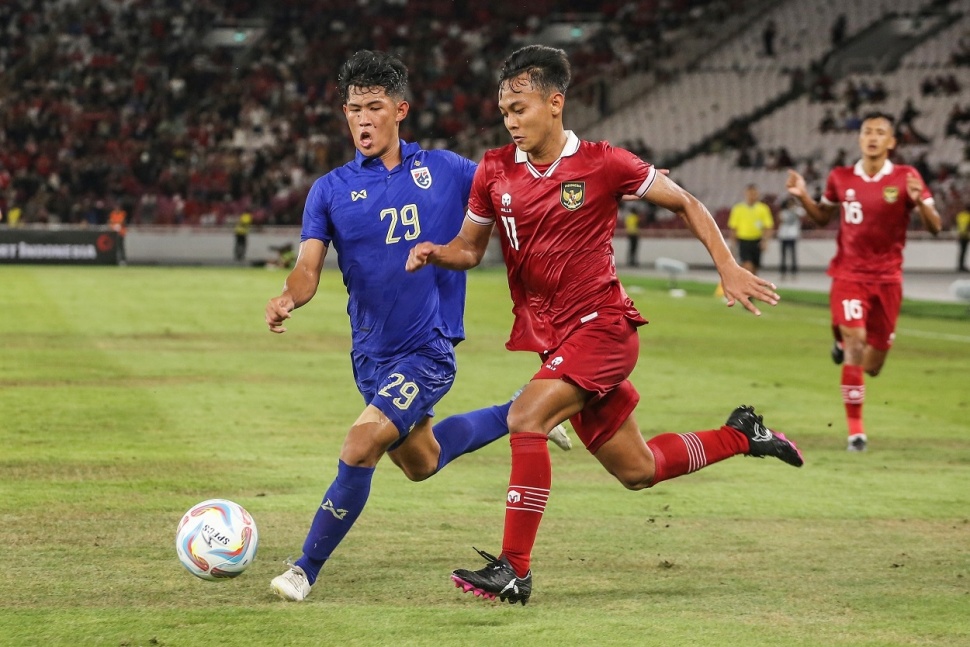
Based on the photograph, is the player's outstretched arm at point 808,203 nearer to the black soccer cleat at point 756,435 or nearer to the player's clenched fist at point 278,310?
the black soccer cleat at point 756,435

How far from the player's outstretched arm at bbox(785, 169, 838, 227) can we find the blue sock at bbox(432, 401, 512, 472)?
134 inches

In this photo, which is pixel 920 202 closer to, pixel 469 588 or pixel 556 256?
pixel 556 256

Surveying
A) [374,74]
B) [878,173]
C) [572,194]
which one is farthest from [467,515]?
[878,173]

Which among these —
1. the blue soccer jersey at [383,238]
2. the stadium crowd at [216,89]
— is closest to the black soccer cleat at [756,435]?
the blue soccer jersey at [383,238]

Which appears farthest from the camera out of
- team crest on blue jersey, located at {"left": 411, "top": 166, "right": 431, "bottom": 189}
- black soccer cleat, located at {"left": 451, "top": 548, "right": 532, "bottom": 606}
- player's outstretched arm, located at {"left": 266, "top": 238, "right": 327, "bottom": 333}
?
team crest on blue jersey, located at {"left": 411, "top": 166, "right": 431, "bottom": 189}

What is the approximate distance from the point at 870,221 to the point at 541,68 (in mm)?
6146

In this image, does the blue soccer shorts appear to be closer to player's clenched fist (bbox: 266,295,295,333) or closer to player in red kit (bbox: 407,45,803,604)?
player in red kit (bbox: 407,45,803,604)

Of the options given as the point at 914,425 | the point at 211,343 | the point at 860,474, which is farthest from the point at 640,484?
the point at 211,343

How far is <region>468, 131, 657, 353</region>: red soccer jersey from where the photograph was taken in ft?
20.5

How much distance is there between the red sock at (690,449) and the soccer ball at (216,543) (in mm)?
1905

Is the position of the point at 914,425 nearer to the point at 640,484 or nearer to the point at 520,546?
the point at 640,484

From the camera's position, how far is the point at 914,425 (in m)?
12.2

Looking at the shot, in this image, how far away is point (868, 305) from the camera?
37.9 feet

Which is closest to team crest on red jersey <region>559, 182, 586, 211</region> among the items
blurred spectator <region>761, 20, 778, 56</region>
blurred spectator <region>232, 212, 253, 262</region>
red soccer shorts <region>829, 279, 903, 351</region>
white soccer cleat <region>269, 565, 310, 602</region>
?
white soccer cleat <region>269, 565, 310, 602</region>
